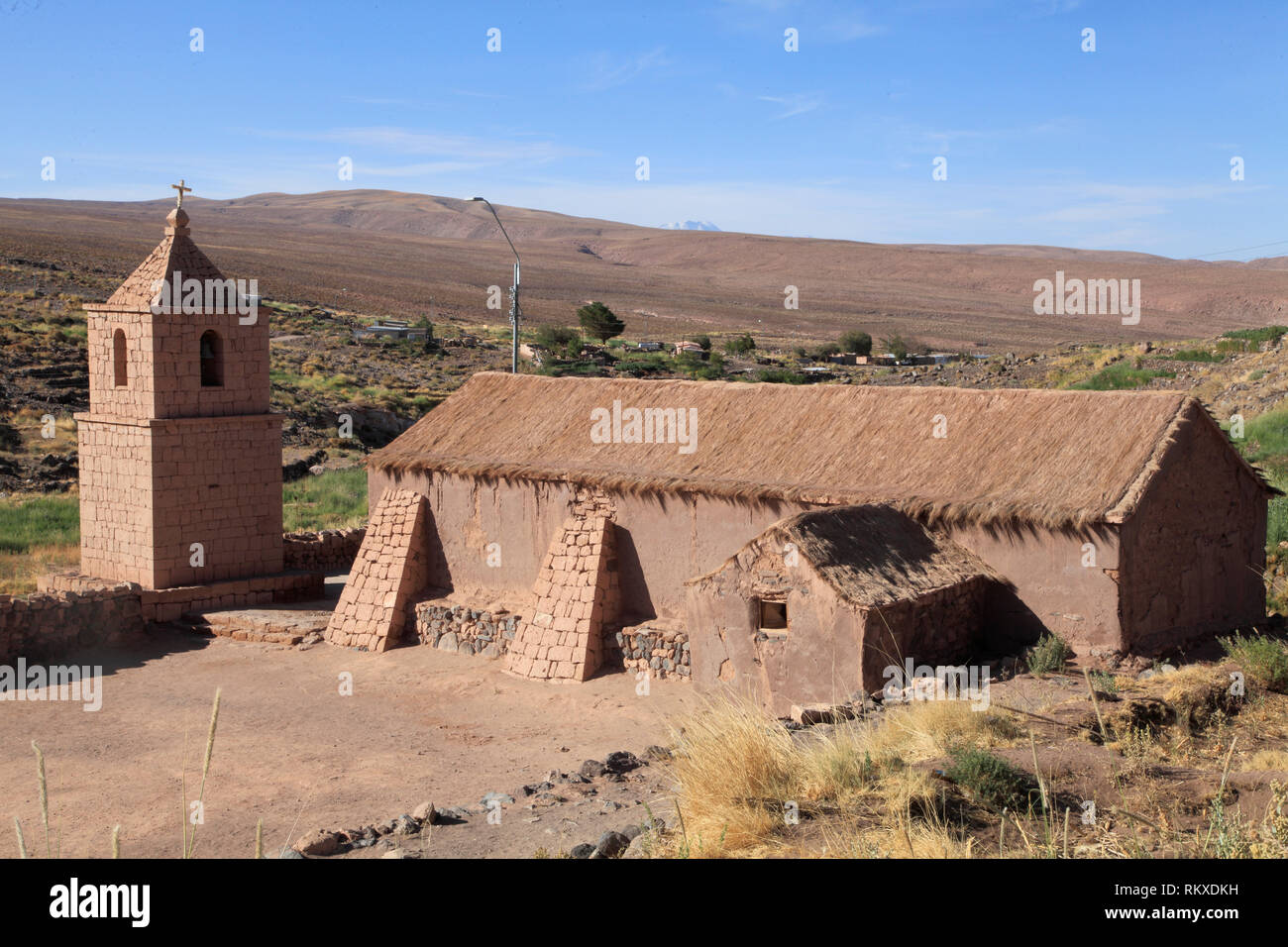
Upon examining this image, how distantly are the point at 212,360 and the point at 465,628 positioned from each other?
20.5 feet

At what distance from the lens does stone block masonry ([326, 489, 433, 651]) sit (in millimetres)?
16969

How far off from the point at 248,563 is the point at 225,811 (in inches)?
347

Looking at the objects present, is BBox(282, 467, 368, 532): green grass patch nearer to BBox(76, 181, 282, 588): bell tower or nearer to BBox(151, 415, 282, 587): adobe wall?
BBox(151, 415, 282, 587): adobe wall

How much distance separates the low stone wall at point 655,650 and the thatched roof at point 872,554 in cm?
152

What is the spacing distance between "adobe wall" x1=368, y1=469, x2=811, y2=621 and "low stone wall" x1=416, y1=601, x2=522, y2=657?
1.73 feet

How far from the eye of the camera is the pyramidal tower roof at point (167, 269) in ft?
59.6

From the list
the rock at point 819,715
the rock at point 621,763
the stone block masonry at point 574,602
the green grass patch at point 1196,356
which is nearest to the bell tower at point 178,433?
the stone block masonry at point 574,602

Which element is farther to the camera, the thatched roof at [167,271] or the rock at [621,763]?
the thatched roof at [167,271]

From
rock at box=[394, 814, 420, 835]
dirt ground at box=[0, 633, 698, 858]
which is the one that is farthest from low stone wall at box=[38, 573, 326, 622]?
rock at box=[394, 814, 420, 835]

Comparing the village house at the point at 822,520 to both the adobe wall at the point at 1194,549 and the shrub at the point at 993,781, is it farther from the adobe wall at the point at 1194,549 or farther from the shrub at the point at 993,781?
the shrub at the point at 993,781

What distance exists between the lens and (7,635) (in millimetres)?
15828

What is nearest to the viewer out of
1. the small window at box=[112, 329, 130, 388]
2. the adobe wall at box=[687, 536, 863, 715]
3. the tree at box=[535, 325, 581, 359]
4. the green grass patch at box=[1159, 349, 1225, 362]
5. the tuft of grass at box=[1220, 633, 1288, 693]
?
the tuft of grass at box=[1220, 633, 1288, 693]

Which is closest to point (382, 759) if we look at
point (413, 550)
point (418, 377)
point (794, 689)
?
point (794, 689)

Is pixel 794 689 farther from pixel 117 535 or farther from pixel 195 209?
pixel 195 209
